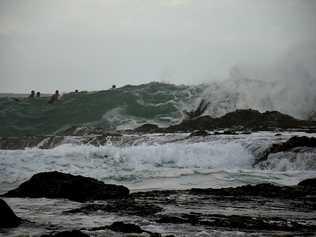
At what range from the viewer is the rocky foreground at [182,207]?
6.39 meters

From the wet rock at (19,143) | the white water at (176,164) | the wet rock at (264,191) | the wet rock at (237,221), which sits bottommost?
the wet rock at (237,221)

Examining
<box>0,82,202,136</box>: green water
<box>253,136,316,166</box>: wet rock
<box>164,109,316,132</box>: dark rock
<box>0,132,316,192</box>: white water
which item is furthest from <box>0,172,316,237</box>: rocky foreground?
<box>0,82,202,136</box>: green water

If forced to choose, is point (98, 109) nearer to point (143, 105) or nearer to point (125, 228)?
point (143, 105)

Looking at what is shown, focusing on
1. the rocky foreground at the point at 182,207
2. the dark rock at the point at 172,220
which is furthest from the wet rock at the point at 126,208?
the dark rock at the point at 172,220

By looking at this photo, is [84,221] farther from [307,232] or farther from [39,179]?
[39,179]

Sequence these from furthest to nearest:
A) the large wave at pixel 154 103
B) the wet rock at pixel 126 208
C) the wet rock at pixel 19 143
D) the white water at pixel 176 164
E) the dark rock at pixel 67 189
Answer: the large wave at pixel 154 103 < the wet rock at pixel 19 143 < the white water at pixel 176 164 < the dark rock at pixel 67 189 < the wet rock at pixel 126 208

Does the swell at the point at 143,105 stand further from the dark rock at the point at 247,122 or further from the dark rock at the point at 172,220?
the dark rock at the point at 172,220

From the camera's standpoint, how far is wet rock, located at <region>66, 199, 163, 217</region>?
25.5 feet

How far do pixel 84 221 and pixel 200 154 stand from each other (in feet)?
41.9

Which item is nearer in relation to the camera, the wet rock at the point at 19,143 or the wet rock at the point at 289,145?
the wet rock at the point at 289,145

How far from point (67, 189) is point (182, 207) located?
2.31m

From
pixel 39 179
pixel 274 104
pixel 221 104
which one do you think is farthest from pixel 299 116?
pixel 39 179

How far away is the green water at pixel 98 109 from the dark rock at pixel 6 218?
134 feet

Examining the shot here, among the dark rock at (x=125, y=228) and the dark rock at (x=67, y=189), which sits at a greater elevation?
the dark rock at (x=67, y=189)
